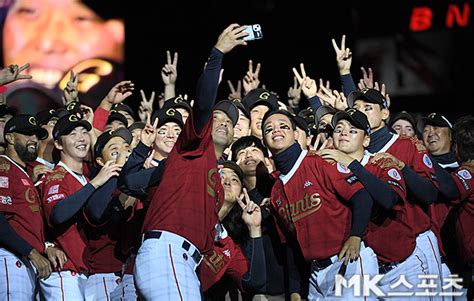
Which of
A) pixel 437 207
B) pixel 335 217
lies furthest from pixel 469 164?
pixel 335 217

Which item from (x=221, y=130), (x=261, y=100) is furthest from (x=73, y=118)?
(x=261, y=100)

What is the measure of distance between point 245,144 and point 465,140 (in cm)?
153

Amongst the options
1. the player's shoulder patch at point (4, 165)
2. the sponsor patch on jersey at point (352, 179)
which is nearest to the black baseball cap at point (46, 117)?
the player's shoulder patch at point (4, 165)

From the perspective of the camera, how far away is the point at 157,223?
5.01 metres

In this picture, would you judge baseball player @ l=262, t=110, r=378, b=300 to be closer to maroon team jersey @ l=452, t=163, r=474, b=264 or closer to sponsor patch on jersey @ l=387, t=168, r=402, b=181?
sponsor patch on jersey @ l=387, t=168, r=402, b=181

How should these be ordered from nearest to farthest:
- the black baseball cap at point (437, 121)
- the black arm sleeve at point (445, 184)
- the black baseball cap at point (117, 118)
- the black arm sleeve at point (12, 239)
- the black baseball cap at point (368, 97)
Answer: the black arm sleeve at point (12, 239) < the black arm sleeve at point (445, 184) < the black baseball cap at point (368, 97) < the black baseball cap at point (437, 121) < the black baseball cap at point (117, 118)

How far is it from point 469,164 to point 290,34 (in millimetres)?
5401

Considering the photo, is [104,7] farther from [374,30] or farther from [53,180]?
[53,180]

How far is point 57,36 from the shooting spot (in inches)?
437

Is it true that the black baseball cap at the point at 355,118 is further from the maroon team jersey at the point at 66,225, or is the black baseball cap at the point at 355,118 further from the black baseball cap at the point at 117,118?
the black baseball cap at the point at 117,118

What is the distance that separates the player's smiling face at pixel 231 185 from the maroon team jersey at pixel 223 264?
27 cm

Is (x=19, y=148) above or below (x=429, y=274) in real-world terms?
above

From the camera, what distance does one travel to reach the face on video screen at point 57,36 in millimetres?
10859

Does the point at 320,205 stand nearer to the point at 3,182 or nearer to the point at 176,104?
the point at 176,104
